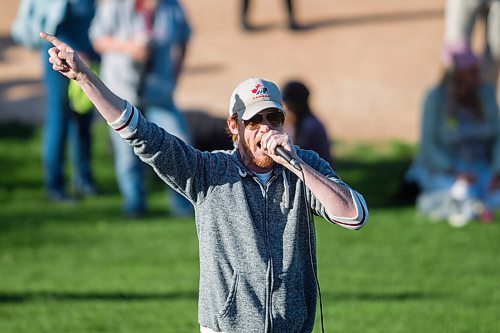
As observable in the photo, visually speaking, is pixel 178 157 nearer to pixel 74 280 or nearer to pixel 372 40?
pixel 74 280

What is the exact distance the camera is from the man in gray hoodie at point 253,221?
15.8 ft

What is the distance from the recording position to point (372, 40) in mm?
15602

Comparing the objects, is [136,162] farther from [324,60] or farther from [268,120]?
[268,120]

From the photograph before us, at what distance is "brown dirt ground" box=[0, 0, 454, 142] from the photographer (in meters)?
13.6

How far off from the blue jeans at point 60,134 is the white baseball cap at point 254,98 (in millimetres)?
5816

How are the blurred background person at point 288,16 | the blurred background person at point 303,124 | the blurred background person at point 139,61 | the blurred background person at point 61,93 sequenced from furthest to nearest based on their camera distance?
the blurred background person at point 288,16, the blurred background person at point 61,93, the blurred background person at point 139,61, the blurred background person at point 303,124

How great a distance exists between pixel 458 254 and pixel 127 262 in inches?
93.1

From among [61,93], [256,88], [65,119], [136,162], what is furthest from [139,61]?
[256,88]

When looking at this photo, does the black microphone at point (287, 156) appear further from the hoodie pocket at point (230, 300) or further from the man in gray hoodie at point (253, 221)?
the hoodie pocket at point (230, 300)

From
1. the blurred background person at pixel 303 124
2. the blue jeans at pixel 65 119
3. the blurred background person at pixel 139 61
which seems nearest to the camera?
the blurred background person at pixel 303 124

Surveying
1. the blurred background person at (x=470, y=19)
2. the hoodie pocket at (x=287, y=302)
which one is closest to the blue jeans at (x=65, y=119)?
the blurred background person at (x=470, y=19)

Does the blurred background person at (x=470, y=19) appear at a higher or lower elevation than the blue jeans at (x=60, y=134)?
higher

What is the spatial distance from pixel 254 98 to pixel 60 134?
6102mm

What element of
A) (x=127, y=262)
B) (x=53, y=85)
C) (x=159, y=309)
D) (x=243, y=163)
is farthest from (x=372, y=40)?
(x=243, y=163)
